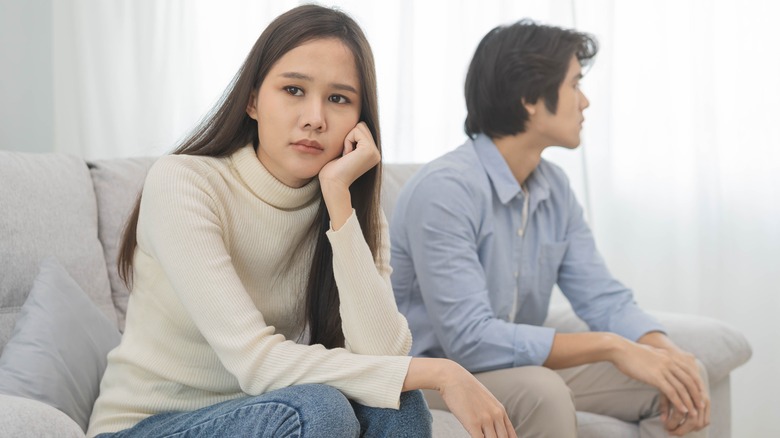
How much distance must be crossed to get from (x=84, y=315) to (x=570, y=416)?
Result: 921 mm

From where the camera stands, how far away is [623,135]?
3387mm

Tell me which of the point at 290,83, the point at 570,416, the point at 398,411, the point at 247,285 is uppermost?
the point at 290,83

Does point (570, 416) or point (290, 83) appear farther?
point (570, 416)

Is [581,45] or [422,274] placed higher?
[581,45]

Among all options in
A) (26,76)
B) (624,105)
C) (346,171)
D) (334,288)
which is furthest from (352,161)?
(624,105)

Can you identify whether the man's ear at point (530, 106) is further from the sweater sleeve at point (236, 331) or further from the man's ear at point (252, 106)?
the sweater sleeve at point (236, 331)

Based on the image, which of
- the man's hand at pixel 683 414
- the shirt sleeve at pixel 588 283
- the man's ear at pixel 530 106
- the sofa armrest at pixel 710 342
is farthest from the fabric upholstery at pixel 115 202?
the sofa armrest at pixel 710 342

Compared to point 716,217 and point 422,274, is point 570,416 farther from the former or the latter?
point 716,217

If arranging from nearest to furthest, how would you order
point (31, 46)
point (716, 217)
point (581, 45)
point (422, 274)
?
point (422, 274) → point (581, 45) → point (31, 46) → point (716, 217)

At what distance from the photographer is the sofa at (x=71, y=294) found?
1.61 metres

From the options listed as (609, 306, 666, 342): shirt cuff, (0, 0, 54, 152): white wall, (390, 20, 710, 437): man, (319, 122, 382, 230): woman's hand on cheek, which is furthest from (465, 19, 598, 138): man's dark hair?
(0, 0, 54, 152): white wall

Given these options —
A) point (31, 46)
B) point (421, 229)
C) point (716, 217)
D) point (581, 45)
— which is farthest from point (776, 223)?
point (31, 46)

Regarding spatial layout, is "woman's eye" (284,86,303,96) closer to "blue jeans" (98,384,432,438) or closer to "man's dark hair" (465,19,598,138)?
"blue jeans" (98,384,432,438)

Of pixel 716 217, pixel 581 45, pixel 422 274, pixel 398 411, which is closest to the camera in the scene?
pixel 398 411
